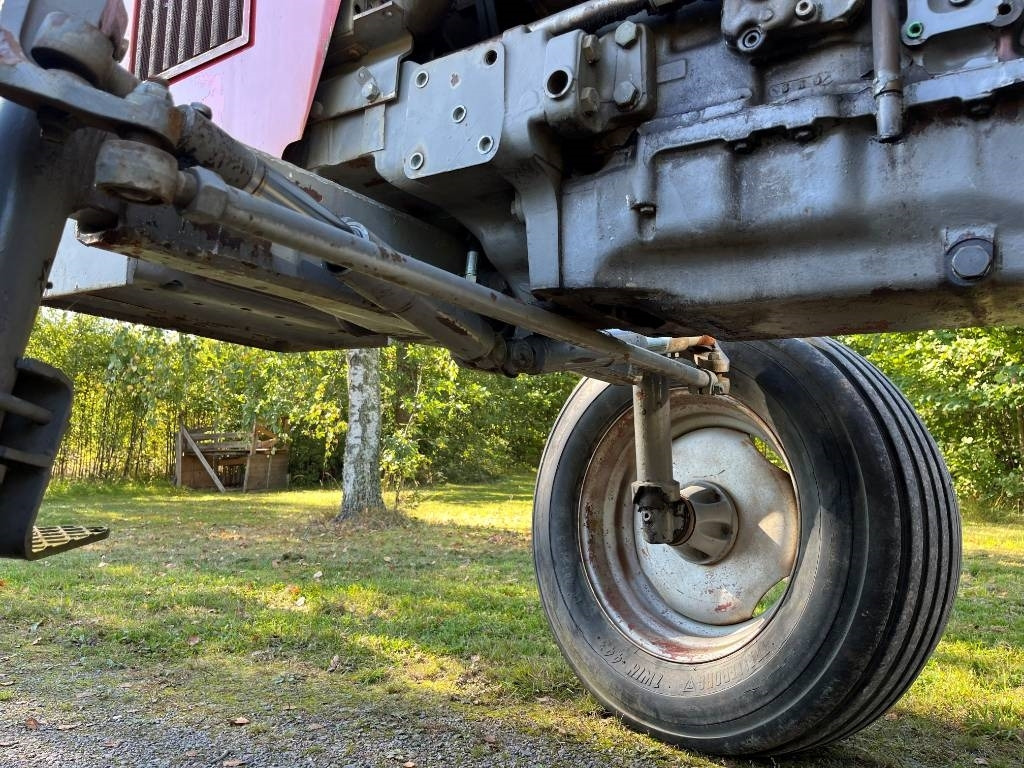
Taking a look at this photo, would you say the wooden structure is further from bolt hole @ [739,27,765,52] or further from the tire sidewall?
bolt hole @ [739,27,765,52]

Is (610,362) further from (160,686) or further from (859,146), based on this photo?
(160,686)

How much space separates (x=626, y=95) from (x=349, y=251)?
70cm

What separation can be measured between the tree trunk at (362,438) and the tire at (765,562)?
5687mm

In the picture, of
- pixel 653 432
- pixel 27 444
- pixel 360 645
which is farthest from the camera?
pixel 360 645

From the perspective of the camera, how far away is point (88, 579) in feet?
16.7

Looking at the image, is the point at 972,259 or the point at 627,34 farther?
the point at 627,34

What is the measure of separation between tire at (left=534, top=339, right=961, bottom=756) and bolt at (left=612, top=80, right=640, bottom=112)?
4.29ft

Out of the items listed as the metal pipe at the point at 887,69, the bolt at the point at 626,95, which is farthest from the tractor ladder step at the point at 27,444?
the metal pipe at the point at 887,69

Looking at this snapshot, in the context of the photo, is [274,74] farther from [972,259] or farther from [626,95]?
[972,259]

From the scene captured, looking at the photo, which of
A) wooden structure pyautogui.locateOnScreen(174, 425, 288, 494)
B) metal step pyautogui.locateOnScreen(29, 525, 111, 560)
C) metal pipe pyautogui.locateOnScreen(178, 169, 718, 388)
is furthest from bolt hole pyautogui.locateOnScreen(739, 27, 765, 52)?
wooden structure pyautogui.locateOnScreen(174, 425, 288, 494)

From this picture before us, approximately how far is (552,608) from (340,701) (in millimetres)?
836

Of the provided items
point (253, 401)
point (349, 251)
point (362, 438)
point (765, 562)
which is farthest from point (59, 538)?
point (253, 401)

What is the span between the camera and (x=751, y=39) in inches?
61.2

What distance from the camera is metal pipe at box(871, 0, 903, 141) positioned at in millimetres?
1400
